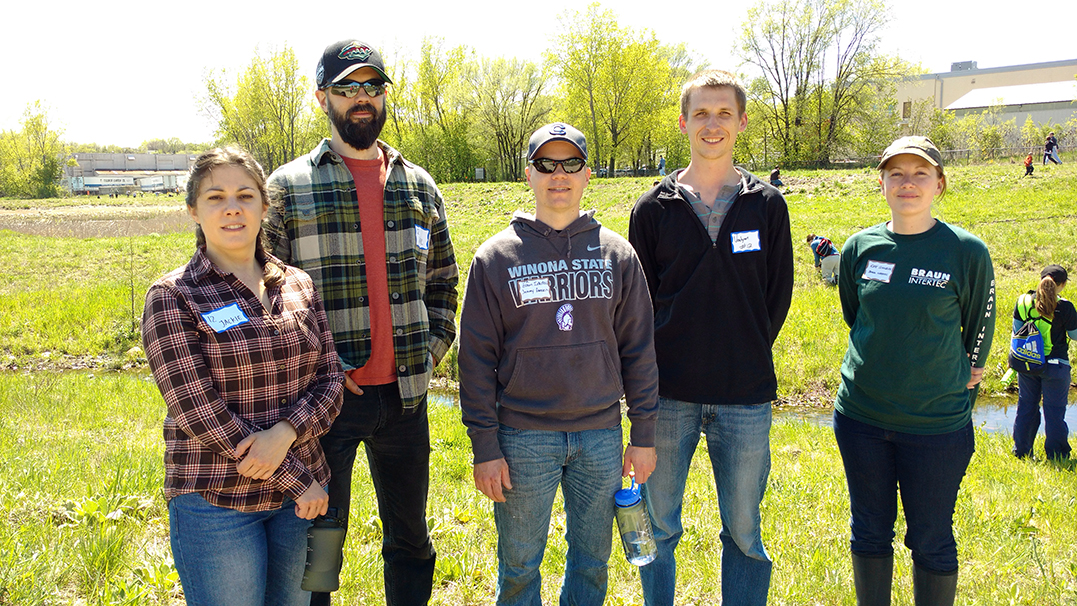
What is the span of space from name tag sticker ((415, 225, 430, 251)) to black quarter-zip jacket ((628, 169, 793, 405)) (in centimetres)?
114

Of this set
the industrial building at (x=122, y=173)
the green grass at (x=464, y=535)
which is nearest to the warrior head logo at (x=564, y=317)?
the green grass at (x=464, y=535)

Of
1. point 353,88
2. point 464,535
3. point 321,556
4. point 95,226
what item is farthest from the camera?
point 95,226

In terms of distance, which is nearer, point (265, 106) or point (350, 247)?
point (350, 247)

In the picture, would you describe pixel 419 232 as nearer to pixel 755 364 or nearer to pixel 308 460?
pixel 308 460

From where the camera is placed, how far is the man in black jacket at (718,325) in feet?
9.78

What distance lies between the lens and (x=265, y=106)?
168ft

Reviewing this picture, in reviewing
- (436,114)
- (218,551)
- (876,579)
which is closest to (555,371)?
(218,551)

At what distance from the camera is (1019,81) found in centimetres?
7981

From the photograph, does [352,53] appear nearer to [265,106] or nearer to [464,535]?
[464,535]

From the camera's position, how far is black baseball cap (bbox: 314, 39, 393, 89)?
2.98 meters

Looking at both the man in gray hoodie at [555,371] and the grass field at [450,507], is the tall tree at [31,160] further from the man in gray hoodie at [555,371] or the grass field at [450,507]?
the man in gray hoodie at [555,371]

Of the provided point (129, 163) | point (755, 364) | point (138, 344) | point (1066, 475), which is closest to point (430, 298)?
point (755, 364)

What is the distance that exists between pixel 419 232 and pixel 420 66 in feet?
191

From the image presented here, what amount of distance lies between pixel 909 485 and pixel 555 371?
174 centimetres
